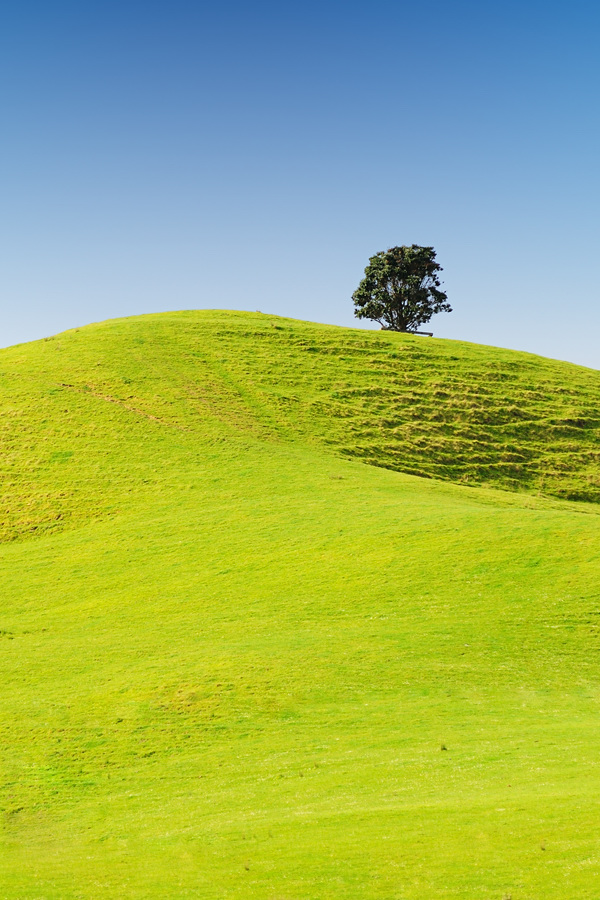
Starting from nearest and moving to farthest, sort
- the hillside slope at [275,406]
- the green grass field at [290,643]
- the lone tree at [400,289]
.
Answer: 1. the green grass field at [290,643]
2. the hillside slope at [275,406]
3. the lone tree at [400,289]

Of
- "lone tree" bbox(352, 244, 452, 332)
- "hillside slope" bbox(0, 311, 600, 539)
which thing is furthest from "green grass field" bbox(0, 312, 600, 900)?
"lone tree" bbox(352, 244, 452, 332)

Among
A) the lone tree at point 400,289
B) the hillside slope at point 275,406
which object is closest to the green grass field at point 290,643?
the hillside slope at point 275,406

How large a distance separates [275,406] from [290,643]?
42.7 m

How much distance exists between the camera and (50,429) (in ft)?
216

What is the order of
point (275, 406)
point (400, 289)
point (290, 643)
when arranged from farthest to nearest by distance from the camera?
point (400, 289), point (275, 406), point (290, 643)

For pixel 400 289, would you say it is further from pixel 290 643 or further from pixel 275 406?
pixel 290 643

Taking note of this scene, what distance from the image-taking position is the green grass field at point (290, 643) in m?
Result: 19.0

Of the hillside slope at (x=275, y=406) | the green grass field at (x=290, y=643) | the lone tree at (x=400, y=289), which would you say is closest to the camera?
the green grass field at (x=290, y=643)

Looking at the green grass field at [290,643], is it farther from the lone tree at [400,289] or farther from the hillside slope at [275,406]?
the lone tree at [400,289]

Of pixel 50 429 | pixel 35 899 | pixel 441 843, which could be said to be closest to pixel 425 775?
pixel 441 843

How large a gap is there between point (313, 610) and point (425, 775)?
49.3 feet

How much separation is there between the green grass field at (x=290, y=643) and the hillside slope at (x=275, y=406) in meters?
0.40

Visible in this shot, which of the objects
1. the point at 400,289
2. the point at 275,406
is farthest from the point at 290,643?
the point at 400,289

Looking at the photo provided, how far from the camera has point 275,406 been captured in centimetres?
7456
